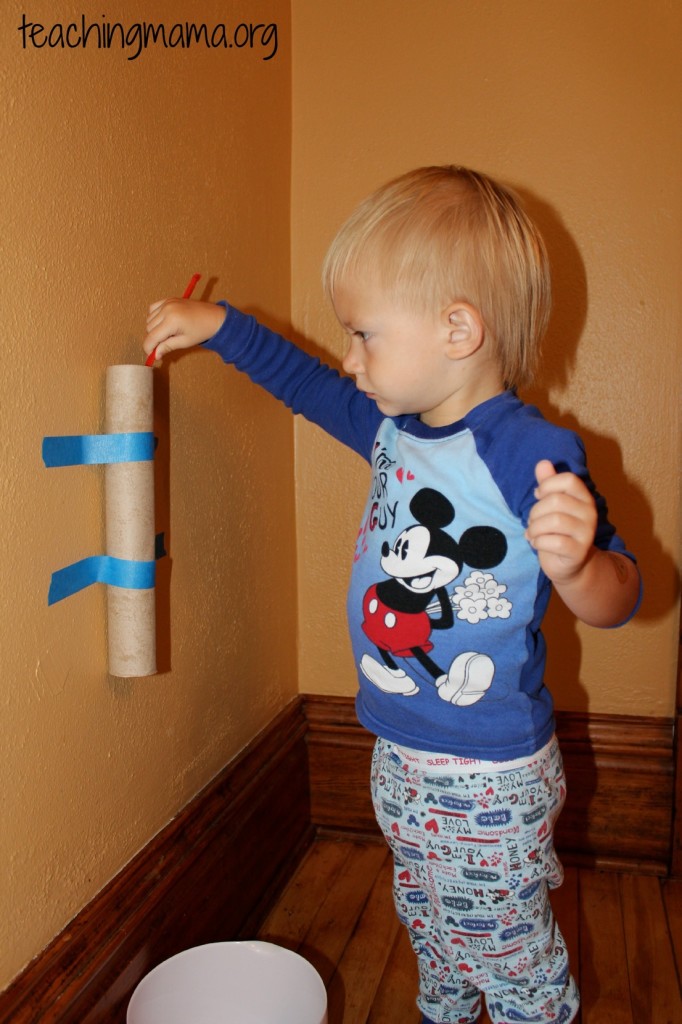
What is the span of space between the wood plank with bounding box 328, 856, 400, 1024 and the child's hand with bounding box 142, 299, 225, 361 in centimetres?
82

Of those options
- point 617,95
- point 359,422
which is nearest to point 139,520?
point 359,422

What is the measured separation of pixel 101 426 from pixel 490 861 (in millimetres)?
592

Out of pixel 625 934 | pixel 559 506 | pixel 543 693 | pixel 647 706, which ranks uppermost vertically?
pixel 559 506

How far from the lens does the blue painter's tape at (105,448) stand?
2.78 feet

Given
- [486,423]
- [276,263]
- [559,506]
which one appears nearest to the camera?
[559,506]

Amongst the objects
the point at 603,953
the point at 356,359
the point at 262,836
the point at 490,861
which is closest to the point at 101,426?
the point at 356,359

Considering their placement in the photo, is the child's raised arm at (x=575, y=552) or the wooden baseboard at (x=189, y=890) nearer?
the child's raised arm at (x=575, y=552)

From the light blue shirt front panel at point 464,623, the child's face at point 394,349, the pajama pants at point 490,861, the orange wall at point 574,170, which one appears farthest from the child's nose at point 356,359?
the orange wall at point 574,170

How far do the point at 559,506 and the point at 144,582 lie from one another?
0.44 meters

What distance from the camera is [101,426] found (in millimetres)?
899

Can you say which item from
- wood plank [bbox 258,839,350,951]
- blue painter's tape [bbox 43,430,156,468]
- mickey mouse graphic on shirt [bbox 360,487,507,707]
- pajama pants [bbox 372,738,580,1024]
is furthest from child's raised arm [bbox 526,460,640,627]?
wood plank [bbox 258,839,350,951]

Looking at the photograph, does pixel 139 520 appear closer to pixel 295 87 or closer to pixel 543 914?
pixel 543 914

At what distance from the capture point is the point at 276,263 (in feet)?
4.48

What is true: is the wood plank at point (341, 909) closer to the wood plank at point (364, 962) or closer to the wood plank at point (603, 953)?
the wood plank at point (364, 962)
